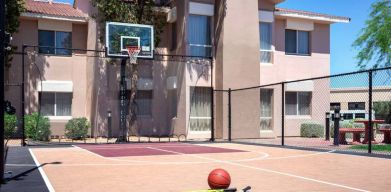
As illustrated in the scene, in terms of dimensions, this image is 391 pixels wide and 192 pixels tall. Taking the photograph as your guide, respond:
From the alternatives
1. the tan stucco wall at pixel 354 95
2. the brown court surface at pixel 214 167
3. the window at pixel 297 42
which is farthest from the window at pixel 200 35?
the tan stucco wall at pixel 354 95

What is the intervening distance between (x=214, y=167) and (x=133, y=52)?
10.3m

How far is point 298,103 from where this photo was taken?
28.9m

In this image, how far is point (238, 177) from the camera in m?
10.4

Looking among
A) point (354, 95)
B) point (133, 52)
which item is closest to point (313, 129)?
point (133, 52)

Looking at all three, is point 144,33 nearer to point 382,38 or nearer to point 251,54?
point 251,54

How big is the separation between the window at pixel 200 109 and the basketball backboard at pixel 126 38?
15.1 ft

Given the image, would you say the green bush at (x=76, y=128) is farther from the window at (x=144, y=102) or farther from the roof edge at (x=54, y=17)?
the roof edge at (x=54, y=17)

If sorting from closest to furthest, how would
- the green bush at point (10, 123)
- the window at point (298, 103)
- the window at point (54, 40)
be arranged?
1. the green bush at point (10, 123)
2. the window at point (54, 40)
3. the window at point (298, 103)

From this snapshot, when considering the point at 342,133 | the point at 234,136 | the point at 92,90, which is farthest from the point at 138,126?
the point at 342,133

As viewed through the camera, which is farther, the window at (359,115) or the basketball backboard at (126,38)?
the window at (359,115)

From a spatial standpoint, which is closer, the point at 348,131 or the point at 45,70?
the point at 348,131

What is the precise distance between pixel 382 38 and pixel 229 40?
13.8m

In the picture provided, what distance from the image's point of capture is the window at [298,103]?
28.7 m

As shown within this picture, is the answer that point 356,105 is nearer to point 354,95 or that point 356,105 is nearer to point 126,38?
point 354,95
